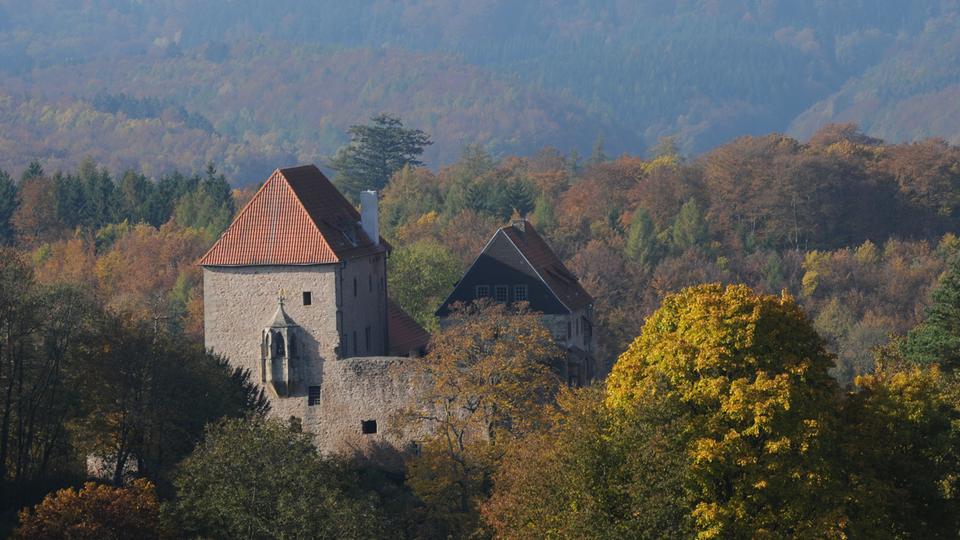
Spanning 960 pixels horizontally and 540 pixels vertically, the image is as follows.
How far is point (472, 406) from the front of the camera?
53.5 metres

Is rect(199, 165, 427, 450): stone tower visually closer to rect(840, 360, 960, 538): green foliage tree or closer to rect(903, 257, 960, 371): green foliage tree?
rect(903, 257, 960, 371): green foliage tree

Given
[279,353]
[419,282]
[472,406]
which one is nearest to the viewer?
[472,406]

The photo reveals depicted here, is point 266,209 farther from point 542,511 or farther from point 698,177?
point 698,177

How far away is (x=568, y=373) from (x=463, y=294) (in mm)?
5222

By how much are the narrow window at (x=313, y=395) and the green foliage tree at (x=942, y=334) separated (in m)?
16.5

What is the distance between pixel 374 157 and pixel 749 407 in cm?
11376

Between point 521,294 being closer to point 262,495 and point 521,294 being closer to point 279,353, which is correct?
point 279,353

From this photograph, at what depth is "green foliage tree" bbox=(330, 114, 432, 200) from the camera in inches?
5856

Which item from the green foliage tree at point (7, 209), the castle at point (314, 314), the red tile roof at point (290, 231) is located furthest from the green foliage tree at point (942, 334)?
the green foliage tree at point (7, 209)

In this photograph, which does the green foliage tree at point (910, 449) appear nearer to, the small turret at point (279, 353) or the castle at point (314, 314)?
the castle at point (314, 314)

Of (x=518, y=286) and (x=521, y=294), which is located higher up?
(x=518, y=286)

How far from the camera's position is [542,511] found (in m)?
42.0

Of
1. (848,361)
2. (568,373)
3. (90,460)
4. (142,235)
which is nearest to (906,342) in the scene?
(568,373)

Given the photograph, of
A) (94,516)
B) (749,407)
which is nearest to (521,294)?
(94,516)
